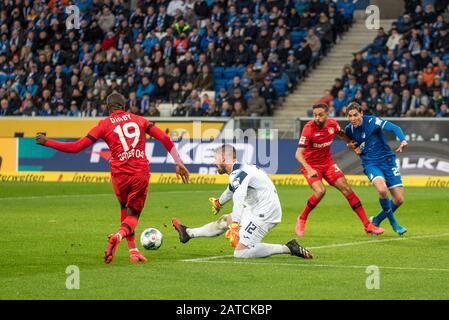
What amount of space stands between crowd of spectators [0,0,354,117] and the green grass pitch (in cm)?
1277

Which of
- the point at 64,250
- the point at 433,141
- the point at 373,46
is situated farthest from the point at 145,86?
the point at 64,250

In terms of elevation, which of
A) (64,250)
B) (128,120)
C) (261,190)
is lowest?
(64,250)

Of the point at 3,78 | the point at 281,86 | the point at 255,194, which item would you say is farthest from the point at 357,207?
the point at 3,78

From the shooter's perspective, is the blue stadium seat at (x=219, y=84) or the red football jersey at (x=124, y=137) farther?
the blue stadium seat at (x=219, y=84)

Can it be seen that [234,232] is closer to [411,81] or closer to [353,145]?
[353,145]

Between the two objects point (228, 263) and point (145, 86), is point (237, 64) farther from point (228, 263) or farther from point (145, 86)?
point (228, 263)

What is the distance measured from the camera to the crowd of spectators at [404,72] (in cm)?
3272

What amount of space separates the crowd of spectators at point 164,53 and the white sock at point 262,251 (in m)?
20.9

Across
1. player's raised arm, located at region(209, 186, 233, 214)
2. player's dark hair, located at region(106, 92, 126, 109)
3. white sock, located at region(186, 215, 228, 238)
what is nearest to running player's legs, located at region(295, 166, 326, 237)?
white sock, located at region(186, 215, 228, 238)

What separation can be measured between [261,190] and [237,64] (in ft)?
81.4

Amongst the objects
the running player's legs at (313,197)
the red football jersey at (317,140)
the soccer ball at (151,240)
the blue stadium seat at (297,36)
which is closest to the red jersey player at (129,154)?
the soccer ball at (151,240)

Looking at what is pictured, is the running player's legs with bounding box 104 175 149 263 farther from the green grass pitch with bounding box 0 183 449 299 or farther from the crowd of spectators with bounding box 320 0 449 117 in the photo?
the crowd of spectators with bounding box 320 0 449 117

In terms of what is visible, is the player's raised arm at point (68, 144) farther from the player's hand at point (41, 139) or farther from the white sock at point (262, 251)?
the white sock at point (262, 251)
